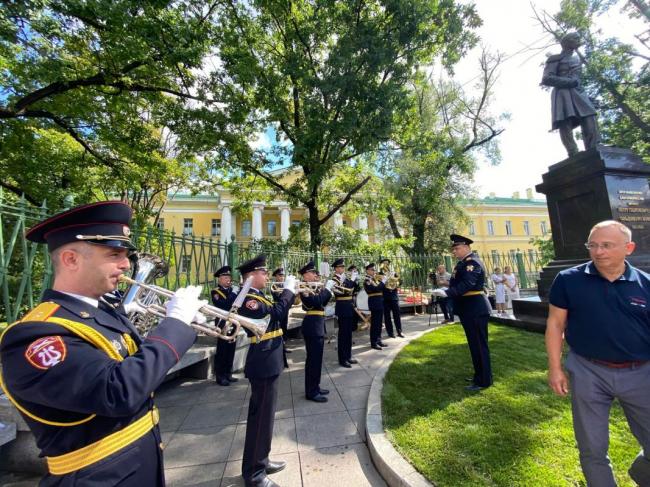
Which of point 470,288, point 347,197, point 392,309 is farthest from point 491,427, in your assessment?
point 347,197

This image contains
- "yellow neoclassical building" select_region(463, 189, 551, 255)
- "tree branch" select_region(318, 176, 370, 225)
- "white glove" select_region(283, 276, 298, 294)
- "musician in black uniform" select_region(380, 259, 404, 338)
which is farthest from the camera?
"yellow neoclassical building" select_region(463, 189, 551, 255)

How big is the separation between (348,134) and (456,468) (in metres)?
9.64

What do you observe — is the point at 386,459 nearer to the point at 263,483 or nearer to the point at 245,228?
the point at 263,483

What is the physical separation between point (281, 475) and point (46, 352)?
2.91 metres

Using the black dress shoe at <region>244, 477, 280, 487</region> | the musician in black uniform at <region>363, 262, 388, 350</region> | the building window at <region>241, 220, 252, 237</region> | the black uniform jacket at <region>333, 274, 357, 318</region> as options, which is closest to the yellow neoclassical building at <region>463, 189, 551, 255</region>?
the building window at <region>241, 220, 252, 237</region>

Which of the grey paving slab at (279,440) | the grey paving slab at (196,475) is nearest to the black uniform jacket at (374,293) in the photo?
the grey paving slab at (279,440)

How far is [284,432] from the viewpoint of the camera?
422cm

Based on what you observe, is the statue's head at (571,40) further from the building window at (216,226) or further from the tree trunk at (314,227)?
the building window at (216,226)

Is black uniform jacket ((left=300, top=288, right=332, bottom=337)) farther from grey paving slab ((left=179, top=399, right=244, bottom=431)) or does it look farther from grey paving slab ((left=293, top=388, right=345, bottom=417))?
grey paving slab ((left=179, top=399, right=244, bottom=431))

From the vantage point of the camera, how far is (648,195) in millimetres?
7273

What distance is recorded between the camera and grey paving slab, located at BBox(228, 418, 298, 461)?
12.4 ft

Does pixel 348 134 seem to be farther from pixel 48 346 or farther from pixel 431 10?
pixel 48 346

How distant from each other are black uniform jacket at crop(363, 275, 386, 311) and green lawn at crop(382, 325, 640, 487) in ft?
9.77

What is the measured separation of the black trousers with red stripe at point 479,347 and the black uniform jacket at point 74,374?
4.64 m
